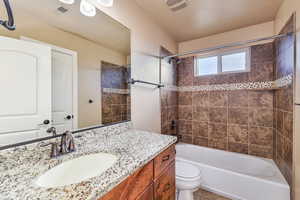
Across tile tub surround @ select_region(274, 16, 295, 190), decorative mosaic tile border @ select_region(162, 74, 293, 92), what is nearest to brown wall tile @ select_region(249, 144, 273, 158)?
tile tub surround @ select_region(274, 16, 295, 190)

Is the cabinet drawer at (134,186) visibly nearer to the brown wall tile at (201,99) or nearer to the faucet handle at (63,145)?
the faucet handle at (63,145)

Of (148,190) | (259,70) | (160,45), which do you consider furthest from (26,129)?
(259,70)

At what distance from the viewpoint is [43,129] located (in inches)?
33.9

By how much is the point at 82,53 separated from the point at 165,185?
1.25 metres

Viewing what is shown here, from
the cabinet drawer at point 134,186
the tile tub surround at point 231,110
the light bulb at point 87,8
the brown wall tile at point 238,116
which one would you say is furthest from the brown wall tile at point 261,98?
the light bulb at point 87,8

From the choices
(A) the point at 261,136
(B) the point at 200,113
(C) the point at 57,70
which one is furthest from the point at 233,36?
(C) the point at 57,70

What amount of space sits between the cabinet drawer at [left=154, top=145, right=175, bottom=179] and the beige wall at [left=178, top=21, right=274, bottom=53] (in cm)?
217

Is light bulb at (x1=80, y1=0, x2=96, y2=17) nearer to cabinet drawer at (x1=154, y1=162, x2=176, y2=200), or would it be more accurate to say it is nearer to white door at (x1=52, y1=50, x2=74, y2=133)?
white door at (x1=52, y1=50, x2=74, y2=133)

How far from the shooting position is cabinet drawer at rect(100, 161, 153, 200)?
583 millimetres

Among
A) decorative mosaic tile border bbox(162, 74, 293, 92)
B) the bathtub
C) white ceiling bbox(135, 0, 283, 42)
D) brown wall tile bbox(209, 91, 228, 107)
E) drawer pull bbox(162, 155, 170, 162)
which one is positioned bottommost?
the bathtub

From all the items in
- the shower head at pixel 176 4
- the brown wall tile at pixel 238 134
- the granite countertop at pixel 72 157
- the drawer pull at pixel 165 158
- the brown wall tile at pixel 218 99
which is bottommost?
the brown wall tile at pixel 238 134

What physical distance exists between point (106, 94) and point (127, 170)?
0.85m

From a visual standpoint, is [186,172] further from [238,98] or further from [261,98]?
[261,98]

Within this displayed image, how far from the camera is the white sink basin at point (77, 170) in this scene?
638 millimetres
